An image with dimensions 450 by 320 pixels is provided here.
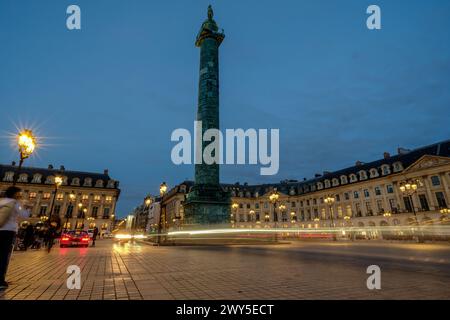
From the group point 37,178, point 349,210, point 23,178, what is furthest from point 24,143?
point 23,178

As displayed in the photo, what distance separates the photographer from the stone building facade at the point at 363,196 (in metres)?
41.4

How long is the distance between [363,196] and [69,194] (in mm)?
66024

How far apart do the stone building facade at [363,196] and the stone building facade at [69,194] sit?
16.7 meters

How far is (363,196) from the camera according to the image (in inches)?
2045

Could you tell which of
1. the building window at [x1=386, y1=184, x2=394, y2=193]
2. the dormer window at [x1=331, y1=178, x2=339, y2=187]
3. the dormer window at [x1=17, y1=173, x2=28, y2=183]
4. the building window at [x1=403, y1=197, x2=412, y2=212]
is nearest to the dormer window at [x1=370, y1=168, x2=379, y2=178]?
the building window at [x1=386, y1=184, x2=394, y2=193]

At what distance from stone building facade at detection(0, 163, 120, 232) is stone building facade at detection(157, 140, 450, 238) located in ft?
54.6

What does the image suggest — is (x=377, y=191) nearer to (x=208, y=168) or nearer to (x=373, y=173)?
(x=373, y=173)

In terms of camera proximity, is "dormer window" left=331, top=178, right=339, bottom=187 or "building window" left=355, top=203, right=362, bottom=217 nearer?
"building window" left=355, top=203, right=362, bottom=217

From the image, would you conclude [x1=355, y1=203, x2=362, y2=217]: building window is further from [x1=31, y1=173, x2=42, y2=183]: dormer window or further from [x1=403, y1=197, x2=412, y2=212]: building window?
[x1=31, y1=173, x2=42, y2=183]: dormer window

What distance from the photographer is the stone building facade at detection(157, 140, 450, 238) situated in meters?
41.4

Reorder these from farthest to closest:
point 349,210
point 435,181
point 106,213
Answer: point 106,213 < point 349,210 < point 435,181

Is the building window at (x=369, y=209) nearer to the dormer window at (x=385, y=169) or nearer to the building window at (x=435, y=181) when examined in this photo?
the dormer window at (x=385, y=169)
